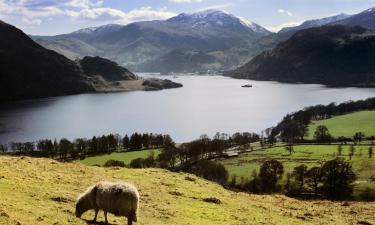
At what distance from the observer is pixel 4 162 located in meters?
42.1

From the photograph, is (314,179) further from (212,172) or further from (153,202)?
(153,202)

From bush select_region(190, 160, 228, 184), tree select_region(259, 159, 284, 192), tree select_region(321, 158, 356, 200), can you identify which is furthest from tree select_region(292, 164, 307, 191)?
bush select_region(190, 160, 228, 184)

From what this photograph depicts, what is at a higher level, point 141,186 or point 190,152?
point 141,186

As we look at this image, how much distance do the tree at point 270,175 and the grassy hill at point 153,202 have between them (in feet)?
278

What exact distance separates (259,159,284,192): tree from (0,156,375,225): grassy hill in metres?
84.7

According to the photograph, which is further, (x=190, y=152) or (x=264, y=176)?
(x=190, y=152)

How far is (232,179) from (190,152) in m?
41.7

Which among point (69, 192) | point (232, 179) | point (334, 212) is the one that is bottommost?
point (232, 179)

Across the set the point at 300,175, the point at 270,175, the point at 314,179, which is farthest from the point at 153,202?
the point at 270,175

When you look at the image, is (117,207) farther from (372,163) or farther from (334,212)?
(372,163)

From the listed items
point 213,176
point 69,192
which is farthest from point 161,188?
point 213,176

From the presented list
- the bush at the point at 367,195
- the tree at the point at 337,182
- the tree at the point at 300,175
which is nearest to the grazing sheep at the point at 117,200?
the tree at the point at 337,182

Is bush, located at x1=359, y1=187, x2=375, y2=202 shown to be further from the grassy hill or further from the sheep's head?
the sheep's head

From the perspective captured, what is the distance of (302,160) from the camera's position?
172000 millimetres
